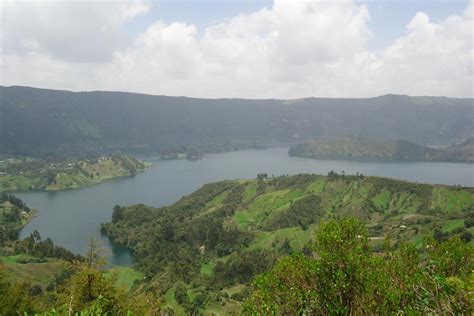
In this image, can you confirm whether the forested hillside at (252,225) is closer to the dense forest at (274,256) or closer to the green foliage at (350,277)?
the dense forest at (274,256)

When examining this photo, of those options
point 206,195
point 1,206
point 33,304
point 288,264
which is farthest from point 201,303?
point 1,206

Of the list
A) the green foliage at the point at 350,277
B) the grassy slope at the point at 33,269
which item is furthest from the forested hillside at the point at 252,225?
the green foliage at the point at 350,277

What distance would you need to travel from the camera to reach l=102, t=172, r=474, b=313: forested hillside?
336ft

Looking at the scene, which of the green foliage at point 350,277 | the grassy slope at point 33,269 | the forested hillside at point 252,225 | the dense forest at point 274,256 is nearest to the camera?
the green foliage at point 350,277

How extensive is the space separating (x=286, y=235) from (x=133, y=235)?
55.9 m

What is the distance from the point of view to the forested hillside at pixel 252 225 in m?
102

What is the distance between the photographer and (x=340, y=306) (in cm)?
1970

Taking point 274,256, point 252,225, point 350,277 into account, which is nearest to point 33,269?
point 274,256

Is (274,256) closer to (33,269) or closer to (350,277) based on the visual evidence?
(33,269)

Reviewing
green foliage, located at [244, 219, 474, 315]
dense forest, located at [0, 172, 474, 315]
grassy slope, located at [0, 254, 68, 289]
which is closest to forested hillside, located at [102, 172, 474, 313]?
dense forest, located at [0, 172, 474, 315]

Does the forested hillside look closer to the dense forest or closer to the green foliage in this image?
the dense forest

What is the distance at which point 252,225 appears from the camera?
15825cm

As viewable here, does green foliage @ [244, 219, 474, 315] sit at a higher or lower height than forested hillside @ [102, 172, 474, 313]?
higher

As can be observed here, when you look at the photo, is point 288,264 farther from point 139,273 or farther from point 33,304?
point 139,273
